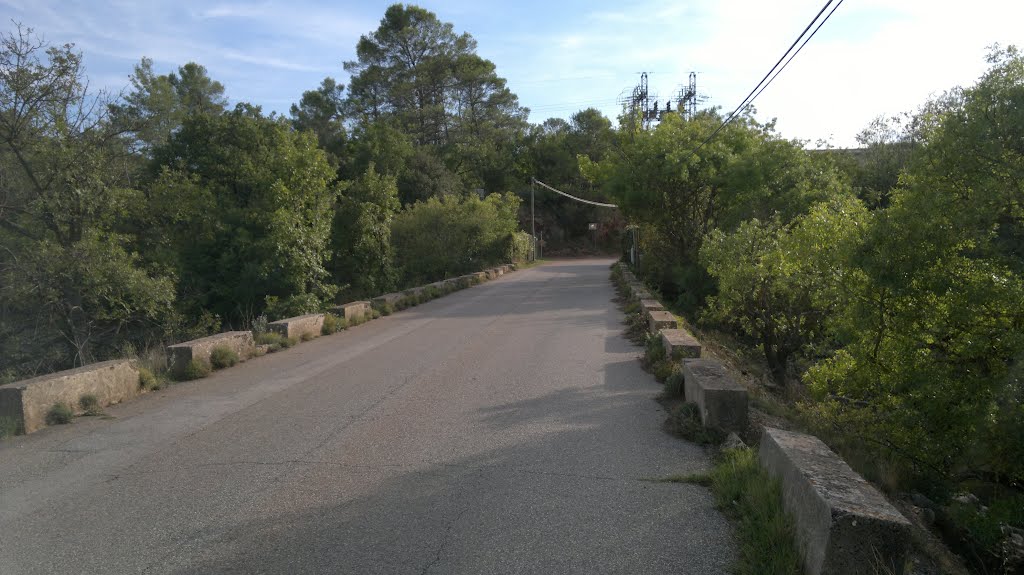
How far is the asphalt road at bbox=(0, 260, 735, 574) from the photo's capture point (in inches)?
152

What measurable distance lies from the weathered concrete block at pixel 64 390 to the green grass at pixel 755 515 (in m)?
6.54

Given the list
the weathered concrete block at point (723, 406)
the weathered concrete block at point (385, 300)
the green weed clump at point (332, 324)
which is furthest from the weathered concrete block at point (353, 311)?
the weathered concrete block at point (723, 406)

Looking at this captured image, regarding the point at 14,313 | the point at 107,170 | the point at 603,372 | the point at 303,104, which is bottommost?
the point at 603,372

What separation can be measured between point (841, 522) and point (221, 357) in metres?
8.83

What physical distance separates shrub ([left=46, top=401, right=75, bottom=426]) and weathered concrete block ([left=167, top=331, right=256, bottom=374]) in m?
2.15

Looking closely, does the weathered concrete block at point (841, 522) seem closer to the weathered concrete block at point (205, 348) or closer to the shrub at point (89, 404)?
the shrub at point (89, 404)

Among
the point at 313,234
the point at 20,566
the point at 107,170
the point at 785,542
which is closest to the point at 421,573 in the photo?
the point at 785,542

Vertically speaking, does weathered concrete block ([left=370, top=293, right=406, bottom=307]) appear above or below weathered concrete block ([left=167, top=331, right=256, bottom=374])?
below

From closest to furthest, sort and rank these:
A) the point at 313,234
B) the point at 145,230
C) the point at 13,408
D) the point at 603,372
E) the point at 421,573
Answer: the point at 421,573 → the point at 13,408 → the point at 603,372 → the point at 313,234 → the point at 145,230

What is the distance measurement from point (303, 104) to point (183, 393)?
162 ft

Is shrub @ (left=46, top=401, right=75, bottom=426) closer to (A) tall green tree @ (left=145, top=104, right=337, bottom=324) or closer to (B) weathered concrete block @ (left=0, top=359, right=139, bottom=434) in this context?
(B) weathered concrete block @ (left=0, top=359, right=139, bottom=434)

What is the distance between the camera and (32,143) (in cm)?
1272

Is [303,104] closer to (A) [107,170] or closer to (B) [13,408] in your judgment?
(A) [107,170]

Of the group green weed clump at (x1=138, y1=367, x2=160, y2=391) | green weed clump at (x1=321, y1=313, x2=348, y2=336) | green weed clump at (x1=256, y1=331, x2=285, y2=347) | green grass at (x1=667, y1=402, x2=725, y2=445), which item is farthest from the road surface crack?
green weed clump at (x1=321, y1=313, x2=348, y2=336)
